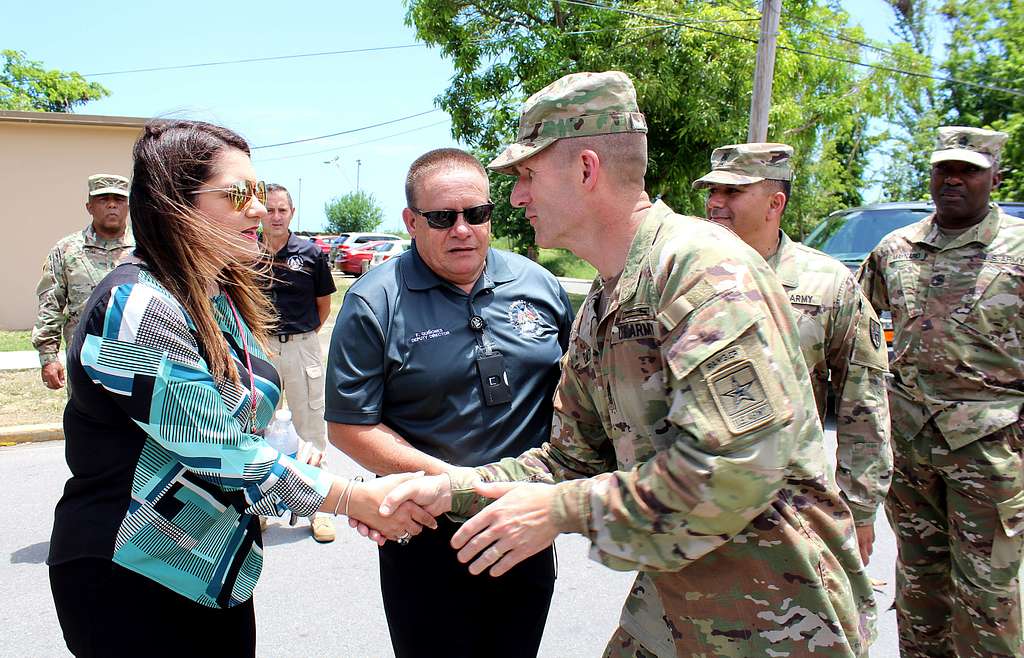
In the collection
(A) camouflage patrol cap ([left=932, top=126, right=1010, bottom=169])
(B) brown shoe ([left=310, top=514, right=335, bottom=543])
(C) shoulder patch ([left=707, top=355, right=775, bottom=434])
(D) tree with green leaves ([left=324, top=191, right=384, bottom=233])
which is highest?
(A) camouflage patrol cap ([left=932, top=126, right=1010, bottom=169])

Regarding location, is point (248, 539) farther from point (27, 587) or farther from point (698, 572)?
point (27, 587)

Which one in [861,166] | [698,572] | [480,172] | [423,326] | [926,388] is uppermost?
[480,172]

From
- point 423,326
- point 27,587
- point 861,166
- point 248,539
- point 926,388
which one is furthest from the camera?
point 861,166

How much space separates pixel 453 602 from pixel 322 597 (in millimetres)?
1837

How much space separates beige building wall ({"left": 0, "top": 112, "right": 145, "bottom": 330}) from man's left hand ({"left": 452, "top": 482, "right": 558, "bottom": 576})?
12686 millimetres

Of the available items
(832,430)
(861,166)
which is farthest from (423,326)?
(861,166)

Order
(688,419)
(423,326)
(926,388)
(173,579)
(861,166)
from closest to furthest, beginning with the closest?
(688,419), (173,579), (423,326), (926,388), (861,166)

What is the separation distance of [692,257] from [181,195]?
49.4 inches

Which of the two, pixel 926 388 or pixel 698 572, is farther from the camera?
pixel 926 388

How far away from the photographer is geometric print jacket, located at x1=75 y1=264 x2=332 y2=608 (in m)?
1.73

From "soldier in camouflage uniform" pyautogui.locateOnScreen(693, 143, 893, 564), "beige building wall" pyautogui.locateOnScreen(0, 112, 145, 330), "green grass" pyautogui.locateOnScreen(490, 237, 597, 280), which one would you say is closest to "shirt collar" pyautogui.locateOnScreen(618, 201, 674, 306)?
"soldier in camouflage uniform" pyautogui.locateOnScreen(693, 143, 893, 564)

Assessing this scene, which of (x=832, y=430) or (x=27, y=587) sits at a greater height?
(x=27, y=587)

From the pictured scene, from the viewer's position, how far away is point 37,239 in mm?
12625

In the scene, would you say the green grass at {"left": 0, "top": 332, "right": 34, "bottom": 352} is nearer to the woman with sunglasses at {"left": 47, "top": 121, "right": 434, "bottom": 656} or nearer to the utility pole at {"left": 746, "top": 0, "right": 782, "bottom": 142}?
the woman with sunglasses at {"left": 47, "top": 121, "right": 434, "bottom": 656}
